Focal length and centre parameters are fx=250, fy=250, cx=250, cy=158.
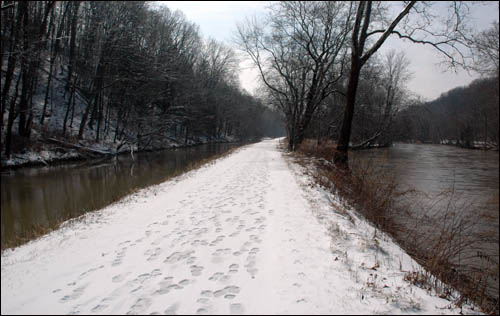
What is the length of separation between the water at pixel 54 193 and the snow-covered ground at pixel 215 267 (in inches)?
60.5

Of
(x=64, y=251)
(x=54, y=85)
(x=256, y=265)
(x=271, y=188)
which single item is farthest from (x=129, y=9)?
(x=256, y=265)

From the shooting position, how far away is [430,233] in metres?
6.09

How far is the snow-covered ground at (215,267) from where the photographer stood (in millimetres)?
2459

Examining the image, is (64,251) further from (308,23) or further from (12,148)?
(308,23)

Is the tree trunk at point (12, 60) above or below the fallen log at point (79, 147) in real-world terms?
above

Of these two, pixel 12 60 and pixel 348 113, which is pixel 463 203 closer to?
pixel 348 113

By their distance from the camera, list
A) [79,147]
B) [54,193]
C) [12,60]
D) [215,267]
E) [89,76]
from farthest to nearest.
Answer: [89,76]
[79,147]
[12,60]
[54,193]
[215,267]

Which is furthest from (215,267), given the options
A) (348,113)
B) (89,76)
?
(89,76)

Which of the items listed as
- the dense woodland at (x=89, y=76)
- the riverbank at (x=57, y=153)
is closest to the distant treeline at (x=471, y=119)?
the dense woodland at (x=89, y=76)

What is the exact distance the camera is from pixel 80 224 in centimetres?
514

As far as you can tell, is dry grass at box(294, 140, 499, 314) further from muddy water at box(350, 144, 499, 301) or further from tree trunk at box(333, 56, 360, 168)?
tree trunk at box(333, 56, 360, 168)

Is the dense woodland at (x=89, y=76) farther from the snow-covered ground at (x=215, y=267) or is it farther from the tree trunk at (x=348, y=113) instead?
the tree trunk at (x=348, y=113)

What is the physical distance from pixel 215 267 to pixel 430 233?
18.6 ft

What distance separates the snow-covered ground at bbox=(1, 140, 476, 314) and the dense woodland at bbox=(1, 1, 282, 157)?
1236 centimetres
